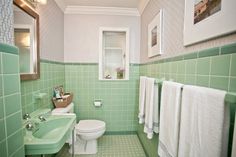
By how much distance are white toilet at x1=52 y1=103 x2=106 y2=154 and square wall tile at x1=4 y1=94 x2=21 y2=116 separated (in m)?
1.19

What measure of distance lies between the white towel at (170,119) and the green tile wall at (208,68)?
5.1 inches

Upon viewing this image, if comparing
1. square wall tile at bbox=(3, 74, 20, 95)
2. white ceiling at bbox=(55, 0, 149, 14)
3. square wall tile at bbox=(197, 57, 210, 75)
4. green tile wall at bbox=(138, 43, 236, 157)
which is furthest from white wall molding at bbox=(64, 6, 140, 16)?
square wall tile at bbox=(3, 74, 20, 95)

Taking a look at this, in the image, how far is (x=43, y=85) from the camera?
1790 mm

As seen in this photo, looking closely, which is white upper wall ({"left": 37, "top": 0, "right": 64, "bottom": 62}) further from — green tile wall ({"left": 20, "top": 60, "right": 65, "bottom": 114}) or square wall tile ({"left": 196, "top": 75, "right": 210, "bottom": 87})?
square wall tile ({"left": 196, "top": 75, "right": 210, "bottom": 87})

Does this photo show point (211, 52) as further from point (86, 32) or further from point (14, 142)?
point (86, 32)

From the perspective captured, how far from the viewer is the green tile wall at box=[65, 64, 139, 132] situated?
8.75 ft

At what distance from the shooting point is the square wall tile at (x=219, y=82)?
72 cm

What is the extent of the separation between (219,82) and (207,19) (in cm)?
36

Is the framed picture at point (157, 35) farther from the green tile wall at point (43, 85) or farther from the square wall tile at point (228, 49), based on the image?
the green tile wall at point (43, 85)

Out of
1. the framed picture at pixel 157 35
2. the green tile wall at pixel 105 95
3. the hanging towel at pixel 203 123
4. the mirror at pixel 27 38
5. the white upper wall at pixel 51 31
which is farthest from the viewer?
the green tile wall at pixel 105 95

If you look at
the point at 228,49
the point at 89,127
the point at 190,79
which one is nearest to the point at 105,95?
the point at 89,127

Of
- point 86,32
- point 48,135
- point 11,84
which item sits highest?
point 86,32

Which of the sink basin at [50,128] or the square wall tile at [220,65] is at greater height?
the square wall tile at [220,65]

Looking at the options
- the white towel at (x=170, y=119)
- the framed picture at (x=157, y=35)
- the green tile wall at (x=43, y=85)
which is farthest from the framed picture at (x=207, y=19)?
the green tile wall at (x=43, y=85)
